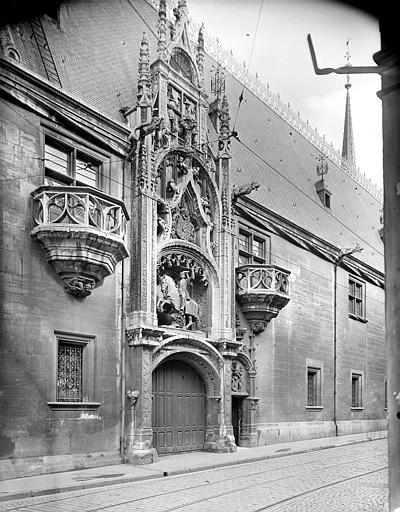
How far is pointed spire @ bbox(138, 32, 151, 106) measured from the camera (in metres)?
15.7

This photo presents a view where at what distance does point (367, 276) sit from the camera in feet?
94.0

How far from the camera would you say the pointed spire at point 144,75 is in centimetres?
1573

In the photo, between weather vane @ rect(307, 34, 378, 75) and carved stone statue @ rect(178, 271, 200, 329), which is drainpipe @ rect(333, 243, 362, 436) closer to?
carved stone statue @ rect(178, 271, 200, 329)

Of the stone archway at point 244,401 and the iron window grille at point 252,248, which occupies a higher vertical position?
the iron window grille at point 252,248

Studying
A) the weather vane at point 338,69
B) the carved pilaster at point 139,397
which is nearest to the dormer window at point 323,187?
the carved pilaster at point 139,397

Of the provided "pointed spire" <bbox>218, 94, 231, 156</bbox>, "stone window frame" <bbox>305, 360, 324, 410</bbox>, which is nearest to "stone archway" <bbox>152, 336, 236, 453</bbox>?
"pointed spire" <bbox>218, 94, 231, 156</bbox>

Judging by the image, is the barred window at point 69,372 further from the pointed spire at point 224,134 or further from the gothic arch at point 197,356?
the pointed spire at point 224,134

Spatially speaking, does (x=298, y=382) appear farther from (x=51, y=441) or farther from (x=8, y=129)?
(x=8, y=129)

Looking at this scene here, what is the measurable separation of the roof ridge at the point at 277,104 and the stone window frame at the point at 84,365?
1042 centimetres

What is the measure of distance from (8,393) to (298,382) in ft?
41.9

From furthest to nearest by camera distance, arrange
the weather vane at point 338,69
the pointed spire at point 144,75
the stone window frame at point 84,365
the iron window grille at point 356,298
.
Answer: the iron window grille at point 356,298, the pointed spire at point 144,75, the stone window frame at point 84,365, the weather vane at point 338,69

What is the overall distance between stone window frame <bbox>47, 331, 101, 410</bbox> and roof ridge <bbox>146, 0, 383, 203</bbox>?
34.2 ft

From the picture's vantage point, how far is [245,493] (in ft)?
33.7

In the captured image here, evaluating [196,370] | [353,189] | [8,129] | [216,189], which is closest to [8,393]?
[8,129]
